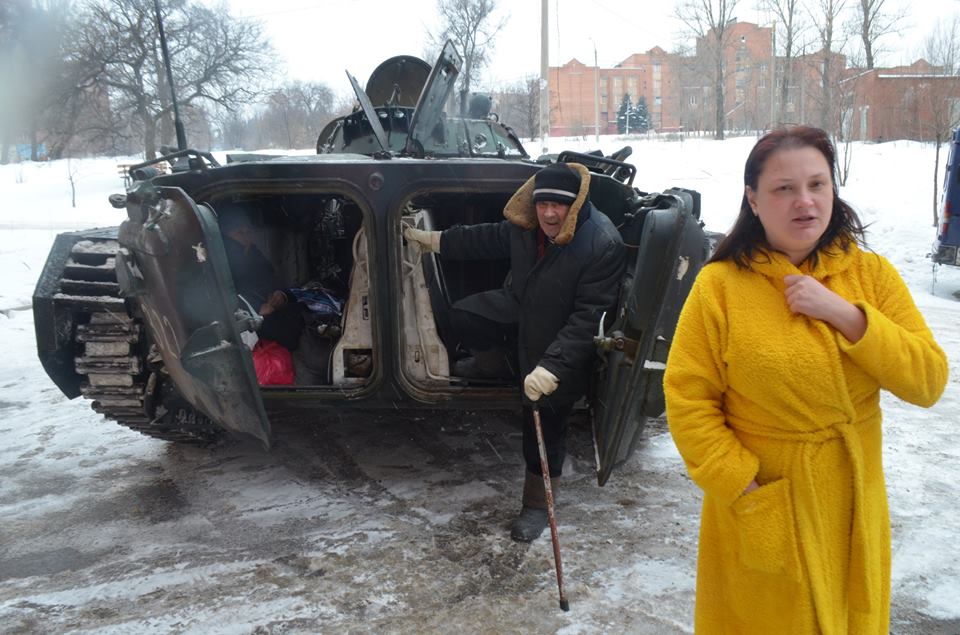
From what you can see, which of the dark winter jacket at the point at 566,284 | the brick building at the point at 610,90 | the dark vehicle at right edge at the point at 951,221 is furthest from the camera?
the brick building at the point at 610,90

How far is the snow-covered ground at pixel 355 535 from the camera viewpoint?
3.01m

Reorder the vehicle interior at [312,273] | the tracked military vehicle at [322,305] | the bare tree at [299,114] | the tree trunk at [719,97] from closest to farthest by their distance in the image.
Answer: the tracked military vehicle at [322,305] < the vehicle interior at [312,273] < the tree trunk at [719,97] < the bare tree at [299,114]

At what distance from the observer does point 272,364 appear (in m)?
4.46

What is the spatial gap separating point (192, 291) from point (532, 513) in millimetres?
1797

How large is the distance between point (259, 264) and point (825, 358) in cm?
398

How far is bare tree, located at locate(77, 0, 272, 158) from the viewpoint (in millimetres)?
13227

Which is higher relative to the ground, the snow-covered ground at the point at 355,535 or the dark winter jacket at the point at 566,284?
the dark winter jacket at the point at 566,284

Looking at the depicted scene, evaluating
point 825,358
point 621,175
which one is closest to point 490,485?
point 621,175

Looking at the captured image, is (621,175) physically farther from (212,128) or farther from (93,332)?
(212,128)

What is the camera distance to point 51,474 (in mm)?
4457

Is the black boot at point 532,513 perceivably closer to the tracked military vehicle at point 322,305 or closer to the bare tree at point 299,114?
the tracked military vehicle at point 322,305

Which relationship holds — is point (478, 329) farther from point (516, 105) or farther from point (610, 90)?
point (610, 90)

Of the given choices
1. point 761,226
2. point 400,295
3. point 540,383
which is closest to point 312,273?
point 400,295

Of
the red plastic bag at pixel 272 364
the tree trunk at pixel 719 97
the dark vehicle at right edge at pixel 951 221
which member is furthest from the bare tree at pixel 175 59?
the tree trunk at pixel 719 97
